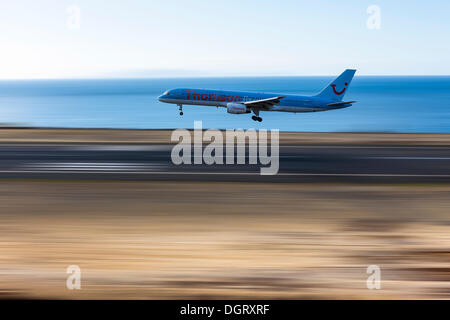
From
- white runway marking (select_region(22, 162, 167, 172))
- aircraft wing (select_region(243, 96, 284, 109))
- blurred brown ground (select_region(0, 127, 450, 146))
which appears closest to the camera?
white runway marking (select_region(22, 162, 167, 172))

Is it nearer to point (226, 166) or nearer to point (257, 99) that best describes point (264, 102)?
point (257, 99)

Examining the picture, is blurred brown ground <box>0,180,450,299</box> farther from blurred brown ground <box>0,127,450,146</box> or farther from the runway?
blurred brown ground <box>0,127,450,146</box>

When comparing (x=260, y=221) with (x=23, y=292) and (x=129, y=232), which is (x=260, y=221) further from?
(x=23, y=292)

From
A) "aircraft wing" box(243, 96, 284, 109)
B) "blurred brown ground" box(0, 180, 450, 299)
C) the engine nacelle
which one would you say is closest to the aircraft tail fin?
"aircraft wing" box(243, 96, 284, 109)

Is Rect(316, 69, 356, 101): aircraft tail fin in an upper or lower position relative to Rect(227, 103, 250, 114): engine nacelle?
upper

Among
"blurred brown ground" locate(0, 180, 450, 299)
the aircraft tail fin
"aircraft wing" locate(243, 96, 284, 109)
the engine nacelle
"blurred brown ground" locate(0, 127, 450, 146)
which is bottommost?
"blurred brown ground" locate(0, 180, 450, 299)

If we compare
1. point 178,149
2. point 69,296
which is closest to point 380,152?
point 178,149
